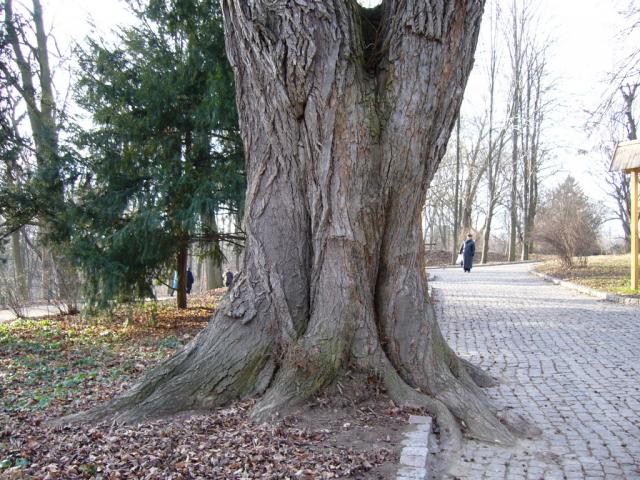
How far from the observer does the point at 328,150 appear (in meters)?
4.69

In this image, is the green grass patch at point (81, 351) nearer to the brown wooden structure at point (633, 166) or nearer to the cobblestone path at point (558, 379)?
the cobblestone path at point (558, 379)

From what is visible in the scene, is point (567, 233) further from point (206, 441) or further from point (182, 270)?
point (206, 441)

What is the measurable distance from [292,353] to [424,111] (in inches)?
91.9

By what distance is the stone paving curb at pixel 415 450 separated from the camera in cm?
347

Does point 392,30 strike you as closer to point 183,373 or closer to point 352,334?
point 352,334

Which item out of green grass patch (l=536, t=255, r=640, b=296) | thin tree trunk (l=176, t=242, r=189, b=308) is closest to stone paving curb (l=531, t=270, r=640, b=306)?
green grass patch (l=536, t=255, r=640, b=296)

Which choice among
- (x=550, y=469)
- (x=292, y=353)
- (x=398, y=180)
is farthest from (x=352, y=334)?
(x=550, y=469)

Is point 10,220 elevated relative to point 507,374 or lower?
elevated

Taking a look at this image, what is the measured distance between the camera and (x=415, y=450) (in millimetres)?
3740

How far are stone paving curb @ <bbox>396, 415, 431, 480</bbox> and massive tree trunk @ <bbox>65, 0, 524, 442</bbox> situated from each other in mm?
297

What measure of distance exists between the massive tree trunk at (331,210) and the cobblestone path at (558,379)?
0.52m

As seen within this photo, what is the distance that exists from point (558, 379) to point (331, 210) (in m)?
3.70

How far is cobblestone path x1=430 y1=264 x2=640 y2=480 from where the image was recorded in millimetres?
4020

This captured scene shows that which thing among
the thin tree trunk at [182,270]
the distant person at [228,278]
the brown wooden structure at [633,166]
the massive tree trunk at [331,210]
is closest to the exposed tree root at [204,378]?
the massive tree trunk at [331,210]
